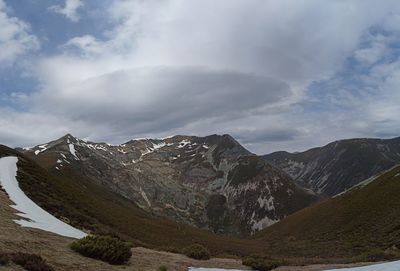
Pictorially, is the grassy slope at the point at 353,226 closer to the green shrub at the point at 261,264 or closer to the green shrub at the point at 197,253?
the green shrub at the point at 261,264

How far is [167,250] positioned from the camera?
3169 centimetres

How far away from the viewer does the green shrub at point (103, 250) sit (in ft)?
63.3

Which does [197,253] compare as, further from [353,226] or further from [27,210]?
[353,226]

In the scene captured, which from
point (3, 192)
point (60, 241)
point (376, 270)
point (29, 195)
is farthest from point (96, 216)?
point (376, 270)

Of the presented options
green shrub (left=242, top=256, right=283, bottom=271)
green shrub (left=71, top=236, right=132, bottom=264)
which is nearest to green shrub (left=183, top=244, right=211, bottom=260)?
green shrub (left=242, top=256, right=283, bottom=271)

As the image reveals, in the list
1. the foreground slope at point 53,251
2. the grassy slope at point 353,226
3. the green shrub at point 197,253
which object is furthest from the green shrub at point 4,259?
the grassy slope at point 353,226

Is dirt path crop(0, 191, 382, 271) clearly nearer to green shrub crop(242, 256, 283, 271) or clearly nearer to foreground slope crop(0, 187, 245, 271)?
foreground slope crop(0, 187, 245, 271)

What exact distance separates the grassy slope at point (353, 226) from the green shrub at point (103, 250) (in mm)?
21080

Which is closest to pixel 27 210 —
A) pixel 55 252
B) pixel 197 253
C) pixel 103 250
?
pixel 197 253

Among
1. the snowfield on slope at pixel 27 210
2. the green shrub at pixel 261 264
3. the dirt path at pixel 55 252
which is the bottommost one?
the green shrub at pixel 261 264

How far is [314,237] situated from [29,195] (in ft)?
153

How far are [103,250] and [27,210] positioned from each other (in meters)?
15.7

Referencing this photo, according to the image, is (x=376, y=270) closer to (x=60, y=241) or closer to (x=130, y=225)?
(x=60, y=241)

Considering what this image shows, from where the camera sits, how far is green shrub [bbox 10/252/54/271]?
539 inches
